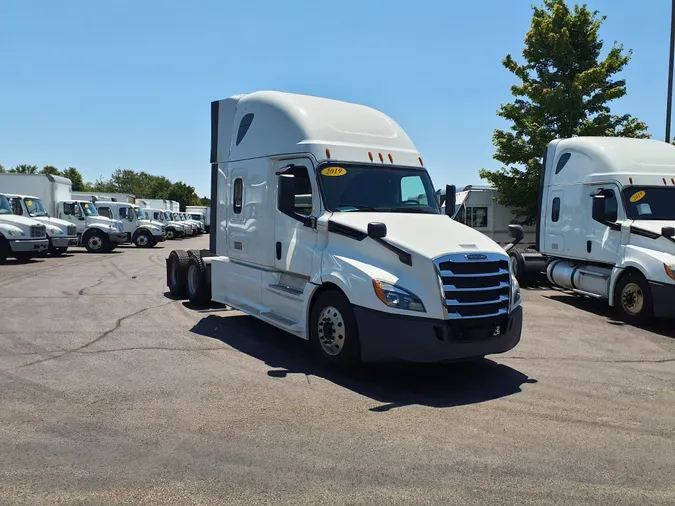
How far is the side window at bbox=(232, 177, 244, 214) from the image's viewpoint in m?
8.63

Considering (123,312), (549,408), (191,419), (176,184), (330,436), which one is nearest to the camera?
(330,436)

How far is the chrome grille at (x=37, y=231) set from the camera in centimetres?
1948

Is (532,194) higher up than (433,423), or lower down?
higher up

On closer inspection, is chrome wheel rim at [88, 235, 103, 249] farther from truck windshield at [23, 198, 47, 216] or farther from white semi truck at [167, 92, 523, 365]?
white semi truck at [167, 92, 523, 365]

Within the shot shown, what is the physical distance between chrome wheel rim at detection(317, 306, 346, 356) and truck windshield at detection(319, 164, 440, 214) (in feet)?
4.11

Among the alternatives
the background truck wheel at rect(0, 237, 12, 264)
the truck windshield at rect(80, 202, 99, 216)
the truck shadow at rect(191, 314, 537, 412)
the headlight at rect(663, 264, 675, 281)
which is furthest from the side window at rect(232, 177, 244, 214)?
the truck windshield at rect(80, 202, 99, 216)

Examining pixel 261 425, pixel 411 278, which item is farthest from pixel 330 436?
pixel 411 278

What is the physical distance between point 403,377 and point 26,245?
55.2 ft

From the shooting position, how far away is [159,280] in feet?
49.8

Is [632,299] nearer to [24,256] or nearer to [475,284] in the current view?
[475,284]

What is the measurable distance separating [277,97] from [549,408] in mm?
5158

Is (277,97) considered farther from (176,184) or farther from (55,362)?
(176,184)

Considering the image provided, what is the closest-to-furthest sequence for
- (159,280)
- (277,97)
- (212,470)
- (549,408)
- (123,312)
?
1. (212,470)
2. (549,408)
3. (277,97)
4. (123,312)
5. (159,280)

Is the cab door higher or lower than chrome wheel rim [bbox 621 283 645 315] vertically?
higher
